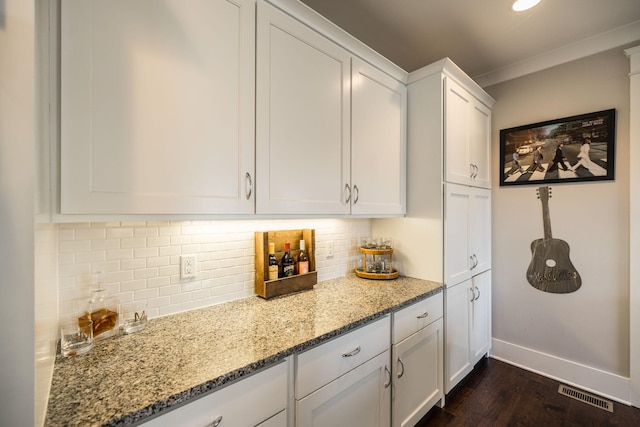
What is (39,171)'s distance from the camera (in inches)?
28.6

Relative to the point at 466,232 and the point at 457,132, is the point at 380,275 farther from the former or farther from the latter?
the point at 457,132

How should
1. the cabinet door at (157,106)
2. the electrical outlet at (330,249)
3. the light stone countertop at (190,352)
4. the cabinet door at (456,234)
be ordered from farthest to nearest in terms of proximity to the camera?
the electrical outlet at (330,249) < the cabinet door at (456,234) < the cabinet door at (157,106) < the light stone countertop at (190,352)

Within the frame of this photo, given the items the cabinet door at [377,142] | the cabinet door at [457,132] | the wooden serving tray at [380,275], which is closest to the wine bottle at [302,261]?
the cabinet door at [377,142]

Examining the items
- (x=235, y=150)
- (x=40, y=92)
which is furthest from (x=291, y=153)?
(x=40, y=92)

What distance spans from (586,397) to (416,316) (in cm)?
163

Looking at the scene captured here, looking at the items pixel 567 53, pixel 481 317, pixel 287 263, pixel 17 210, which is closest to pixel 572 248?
pixel 481 317

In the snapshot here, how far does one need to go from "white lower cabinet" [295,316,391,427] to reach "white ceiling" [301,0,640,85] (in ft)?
6.20

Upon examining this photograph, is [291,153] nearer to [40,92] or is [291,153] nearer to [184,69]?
[184,69]

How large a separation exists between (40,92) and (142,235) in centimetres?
65

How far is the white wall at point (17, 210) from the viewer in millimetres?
537

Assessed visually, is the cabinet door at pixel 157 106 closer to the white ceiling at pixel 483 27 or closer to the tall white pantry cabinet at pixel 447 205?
the white ceiling at pixel 483 27

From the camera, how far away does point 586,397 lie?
2027 millimetres

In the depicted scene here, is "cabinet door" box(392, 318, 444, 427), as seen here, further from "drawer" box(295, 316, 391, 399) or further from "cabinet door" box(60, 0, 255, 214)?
"cabinet door" box(60, 0, 255, 214)

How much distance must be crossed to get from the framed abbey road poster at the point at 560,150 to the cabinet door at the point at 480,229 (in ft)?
1.01
